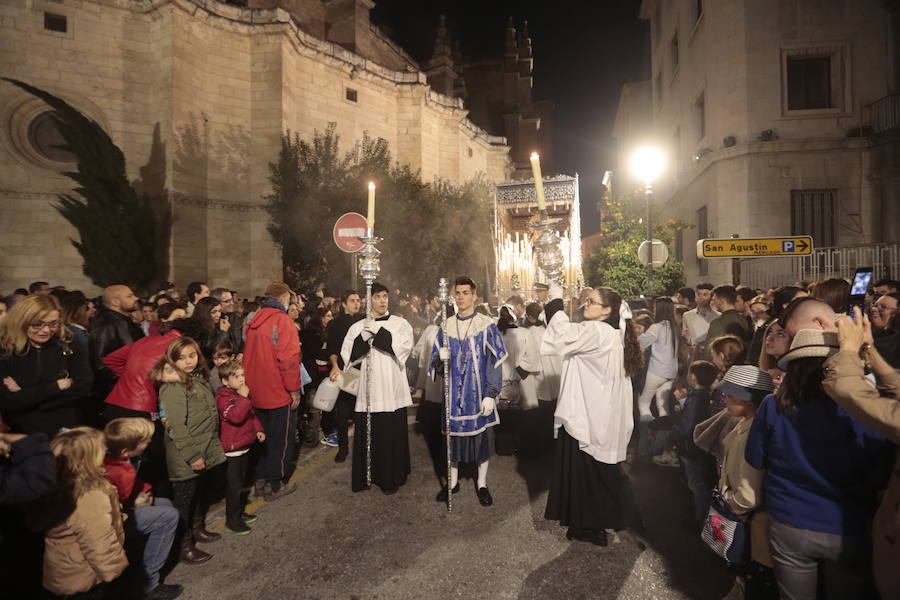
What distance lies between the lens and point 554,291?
382cm

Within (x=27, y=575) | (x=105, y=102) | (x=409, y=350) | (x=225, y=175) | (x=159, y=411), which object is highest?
(x=105, y=102)

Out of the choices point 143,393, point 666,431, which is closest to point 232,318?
point 143,393

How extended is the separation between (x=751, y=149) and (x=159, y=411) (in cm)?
1685

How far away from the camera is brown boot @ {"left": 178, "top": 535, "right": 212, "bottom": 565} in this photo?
360cm

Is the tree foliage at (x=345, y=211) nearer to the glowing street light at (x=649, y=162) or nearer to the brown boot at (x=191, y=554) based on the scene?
the glowing street light at (x=649, y=162)

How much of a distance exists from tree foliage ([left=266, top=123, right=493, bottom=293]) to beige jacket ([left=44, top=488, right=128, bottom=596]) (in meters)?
14.7

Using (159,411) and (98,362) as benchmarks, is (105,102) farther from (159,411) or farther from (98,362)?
(159,411)

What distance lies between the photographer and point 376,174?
18062 millimetres

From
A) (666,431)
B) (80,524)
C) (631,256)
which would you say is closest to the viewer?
(80,524)

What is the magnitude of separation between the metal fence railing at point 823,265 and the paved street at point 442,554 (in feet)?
34.0

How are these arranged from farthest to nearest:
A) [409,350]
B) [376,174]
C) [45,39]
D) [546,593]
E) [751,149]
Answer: [376,174], [751,149], [45,39], [409,350], [546,593]

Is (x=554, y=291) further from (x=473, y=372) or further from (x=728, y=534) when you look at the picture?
(x=728, y=534)

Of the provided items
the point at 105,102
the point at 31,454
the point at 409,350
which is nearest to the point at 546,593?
the point at 409,350

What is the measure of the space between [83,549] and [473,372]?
10.5 feet
